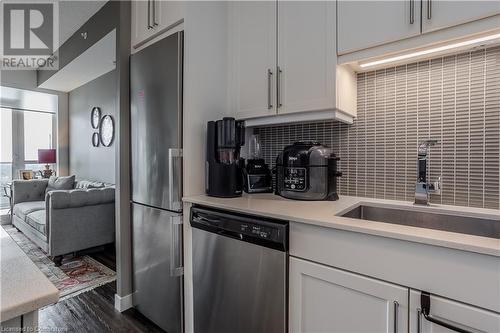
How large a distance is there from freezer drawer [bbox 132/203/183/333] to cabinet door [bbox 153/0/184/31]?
3.97 ft

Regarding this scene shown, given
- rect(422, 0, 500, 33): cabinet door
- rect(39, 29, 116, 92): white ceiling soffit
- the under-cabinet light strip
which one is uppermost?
rect(39, 29, 116, 92): white ceiling soffit

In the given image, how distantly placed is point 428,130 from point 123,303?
7.80ft

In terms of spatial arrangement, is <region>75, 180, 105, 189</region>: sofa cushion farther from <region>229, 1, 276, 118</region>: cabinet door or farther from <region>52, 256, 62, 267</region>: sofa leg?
<region>229, 1, 276, 118</region>: cabinet door

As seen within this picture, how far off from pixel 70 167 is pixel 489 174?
632cm

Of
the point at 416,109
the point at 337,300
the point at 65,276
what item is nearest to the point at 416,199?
the point at 416,109

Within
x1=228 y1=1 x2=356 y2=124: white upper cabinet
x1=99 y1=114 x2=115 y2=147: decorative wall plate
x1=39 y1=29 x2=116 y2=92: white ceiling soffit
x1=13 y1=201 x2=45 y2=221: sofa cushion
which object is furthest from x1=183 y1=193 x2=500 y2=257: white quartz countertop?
x1=13 y1=201 x2=45 y2=221: sofa cushion

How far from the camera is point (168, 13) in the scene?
1.68 meters

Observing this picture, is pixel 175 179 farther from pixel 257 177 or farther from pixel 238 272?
pixel 238 272

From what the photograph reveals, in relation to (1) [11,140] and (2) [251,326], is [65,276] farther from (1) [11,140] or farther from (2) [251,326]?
(1) [11,140]

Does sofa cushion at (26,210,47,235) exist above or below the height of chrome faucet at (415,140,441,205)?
below

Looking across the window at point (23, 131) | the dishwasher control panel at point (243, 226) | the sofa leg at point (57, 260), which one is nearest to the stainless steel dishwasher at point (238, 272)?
the dishwasher control panel at point (243, 226)

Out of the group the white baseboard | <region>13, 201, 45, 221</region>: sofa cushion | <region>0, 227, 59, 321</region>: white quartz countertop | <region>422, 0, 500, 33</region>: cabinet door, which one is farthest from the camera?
<region>13, 201, 45, 221</region>: sofa cushion

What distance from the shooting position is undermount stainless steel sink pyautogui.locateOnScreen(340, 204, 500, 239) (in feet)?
3.86
